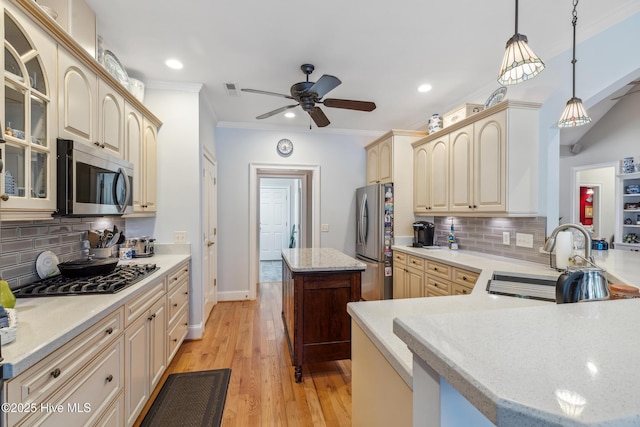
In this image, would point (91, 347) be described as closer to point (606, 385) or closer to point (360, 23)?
point (606, 385)

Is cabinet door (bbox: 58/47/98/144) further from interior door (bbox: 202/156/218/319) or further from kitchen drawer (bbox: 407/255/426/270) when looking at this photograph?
kitchen drawer (bbox: 407/255/426/270)

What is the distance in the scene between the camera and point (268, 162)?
4328mm

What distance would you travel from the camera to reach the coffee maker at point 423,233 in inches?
144

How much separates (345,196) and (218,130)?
211cm

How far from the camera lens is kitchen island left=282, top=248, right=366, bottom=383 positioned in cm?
227

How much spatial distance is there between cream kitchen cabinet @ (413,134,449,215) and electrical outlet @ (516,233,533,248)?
0.75 m

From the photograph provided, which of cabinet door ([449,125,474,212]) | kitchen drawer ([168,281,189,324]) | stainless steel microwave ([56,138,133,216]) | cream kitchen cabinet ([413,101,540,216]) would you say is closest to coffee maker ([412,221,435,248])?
cream kitchen cabinet ([413,101,540,216])

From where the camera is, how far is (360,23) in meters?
2.03

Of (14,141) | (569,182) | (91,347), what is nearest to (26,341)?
(91,347)

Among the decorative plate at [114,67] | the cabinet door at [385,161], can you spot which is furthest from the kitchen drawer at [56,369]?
the cabinet door at [385,161]

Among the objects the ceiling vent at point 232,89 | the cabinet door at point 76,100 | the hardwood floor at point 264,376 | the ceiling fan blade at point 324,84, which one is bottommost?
the hardwood floor at point 264,376

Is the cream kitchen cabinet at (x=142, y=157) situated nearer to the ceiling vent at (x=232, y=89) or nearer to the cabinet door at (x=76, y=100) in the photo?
the cabinet door at (x=76, y=100)

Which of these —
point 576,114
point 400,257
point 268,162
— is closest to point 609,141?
point 576,114

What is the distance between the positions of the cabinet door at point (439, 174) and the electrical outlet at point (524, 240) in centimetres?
75
